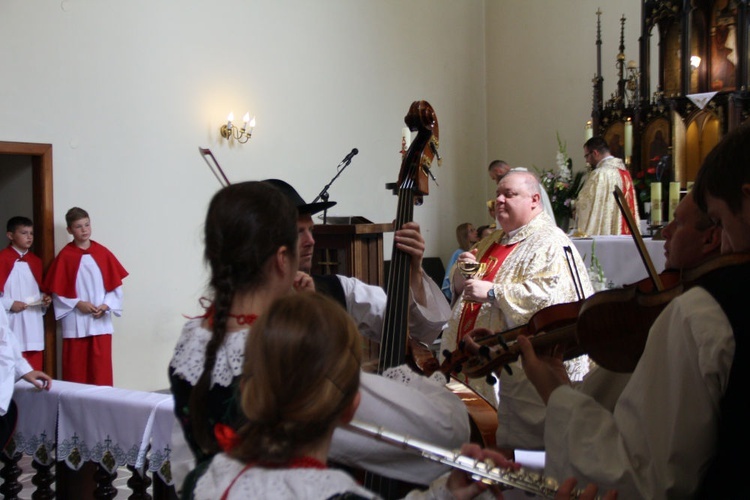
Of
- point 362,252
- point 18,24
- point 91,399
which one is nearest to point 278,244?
point 91,399

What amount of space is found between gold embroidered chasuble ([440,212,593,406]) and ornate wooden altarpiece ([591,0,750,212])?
414cm

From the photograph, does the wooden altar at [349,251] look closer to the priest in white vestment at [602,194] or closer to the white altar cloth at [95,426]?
the white altar cloth at [95,426]

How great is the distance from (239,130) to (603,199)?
12.9 ft

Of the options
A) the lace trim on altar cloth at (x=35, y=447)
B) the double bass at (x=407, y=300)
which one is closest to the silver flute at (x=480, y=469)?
the double bass at (x=407, y=300)

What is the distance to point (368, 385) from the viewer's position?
143cm

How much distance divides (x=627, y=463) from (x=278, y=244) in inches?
31.3

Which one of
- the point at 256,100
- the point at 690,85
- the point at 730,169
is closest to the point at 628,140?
the point at 690,85

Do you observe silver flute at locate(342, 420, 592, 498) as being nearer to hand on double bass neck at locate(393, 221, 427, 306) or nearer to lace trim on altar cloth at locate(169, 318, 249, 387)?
lace trim on altar cloth at locate(169, 318, 249, 387)

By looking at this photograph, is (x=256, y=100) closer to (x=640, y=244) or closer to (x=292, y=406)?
(x=640, y=244)

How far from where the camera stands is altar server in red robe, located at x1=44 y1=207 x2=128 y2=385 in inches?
266

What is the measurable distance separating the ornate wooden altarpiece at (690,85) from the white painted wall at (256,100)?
2.44 m

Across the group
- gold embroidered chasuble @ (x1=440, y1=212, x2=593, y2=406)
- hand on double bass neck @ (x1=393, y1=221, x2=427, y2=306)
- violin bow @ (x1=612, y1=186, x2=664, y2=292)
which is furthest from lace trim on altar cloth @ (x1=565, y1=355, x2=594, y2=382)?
violin bow @ (x1=612, y1=186, x2=664, y2=292)

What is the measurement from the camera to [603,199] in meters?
8.17

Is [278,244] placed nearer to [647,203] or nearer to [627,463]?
[627,463]
